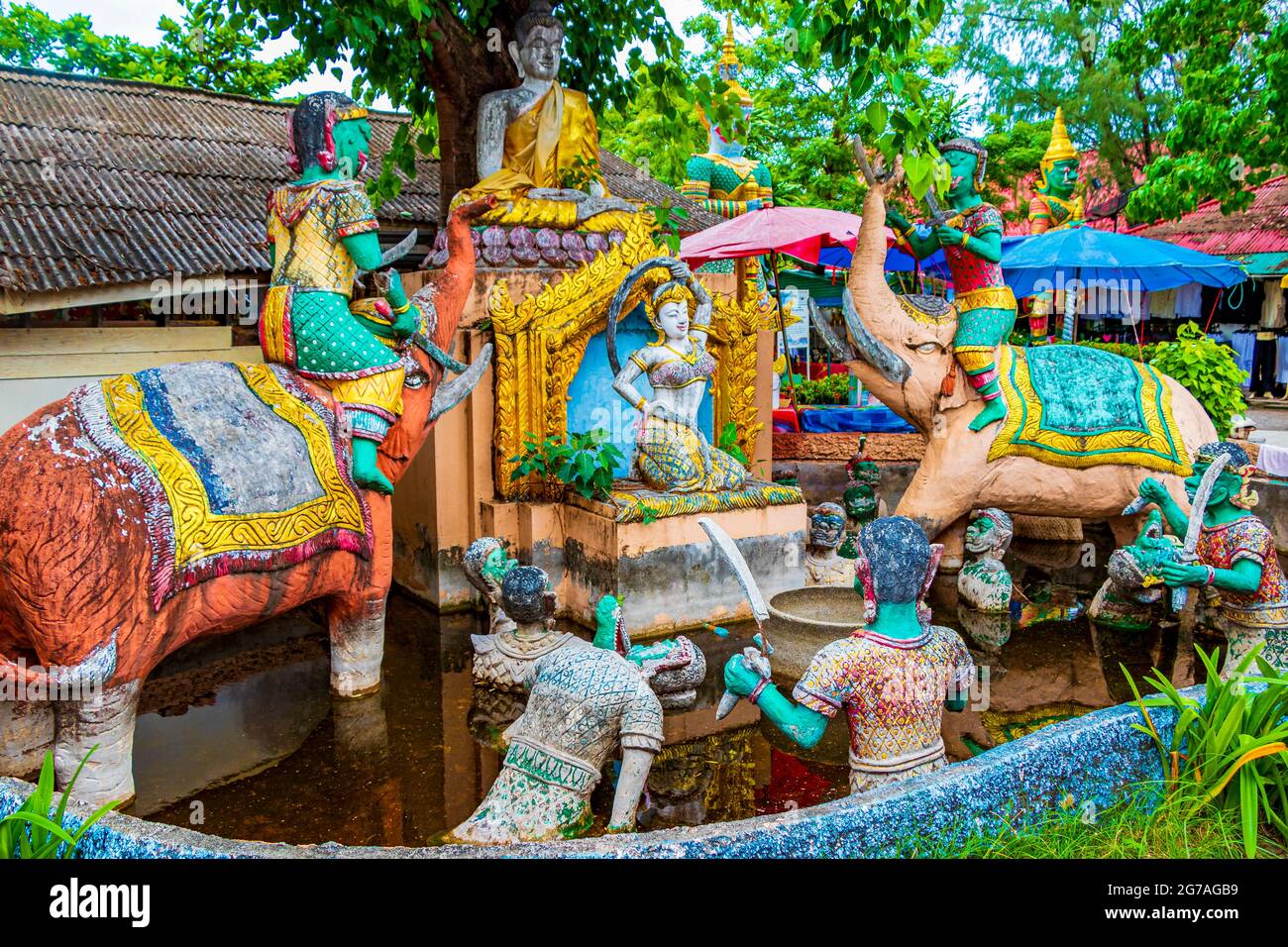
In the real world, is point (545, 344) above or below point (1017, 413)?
above

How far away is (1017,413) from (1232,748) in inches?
173

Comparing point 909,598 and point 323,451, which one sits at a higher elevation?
point 323,451

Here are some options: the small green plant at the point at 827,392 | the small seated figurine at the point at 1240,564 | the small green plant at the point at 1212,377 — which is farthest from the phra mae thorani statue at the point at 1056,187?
the small seated figurine at the point at 1240,564

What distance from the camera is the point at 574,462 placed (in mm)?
7203

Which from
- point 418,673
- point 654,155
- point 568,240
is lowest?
point 418,673

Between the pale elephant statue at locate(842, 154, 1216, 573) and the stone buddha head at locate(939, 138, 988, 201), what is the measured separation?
0.58 meters

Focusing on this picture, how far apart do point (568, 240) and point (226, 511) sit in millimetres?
3817

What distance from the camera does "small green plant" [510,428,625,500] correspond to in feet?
23.4

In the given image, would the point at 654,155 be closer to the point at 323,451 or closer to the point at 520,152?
the point at 520,152

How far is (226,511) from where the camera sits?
481 cm

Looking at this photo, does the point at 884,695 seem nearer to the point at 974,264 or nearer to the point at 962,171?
the point at 974,264

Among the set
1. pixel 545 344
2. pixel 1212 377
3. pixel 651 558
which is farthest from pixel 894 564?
pixel 1212 377

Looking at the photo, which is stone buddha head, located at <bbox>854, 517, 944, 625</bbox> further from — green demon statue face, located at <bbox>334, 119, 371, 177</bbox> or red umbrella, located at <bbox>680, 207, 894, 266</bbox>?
red umbrella, located at <bbox>680, 207, 894, 266</bbox>
